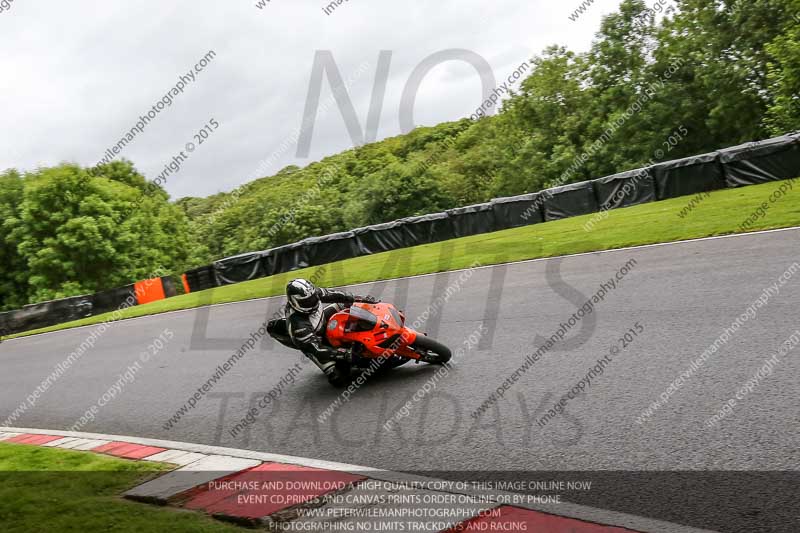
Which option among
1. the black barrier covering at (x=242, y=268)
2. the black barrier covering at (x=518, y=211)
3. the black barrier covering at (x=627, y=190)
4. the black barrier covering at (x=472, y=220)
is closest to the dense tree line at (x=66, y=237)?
the black barrier covering at (x=242, y=268)

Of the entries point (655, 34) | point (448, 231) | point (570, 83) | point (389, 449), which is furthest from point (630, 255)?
point (570, 83)

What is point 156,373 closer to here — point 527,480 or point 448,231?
point 527,480

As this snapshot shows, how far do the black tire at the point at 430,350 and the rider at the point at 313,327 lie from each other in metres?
0.78

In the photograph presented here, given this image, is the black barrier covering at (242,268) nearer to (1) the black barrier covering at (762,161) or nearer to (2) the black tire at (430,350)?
(1) the black barrier covering at (762,161)

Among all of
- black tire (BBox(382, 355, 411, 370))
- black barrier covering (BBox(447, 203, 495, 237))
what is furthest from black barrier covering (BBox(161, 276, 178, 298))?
black tire (BBox(382, 355, 411, 370))

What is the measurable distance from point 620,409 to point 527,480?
4.42 feet

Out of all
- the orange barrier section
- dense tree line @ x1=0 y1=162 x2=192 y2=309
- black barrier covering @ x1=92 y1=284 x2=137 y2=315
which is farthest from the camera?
dense tree line @ x1=0 y1=162 x2=192 y2=309

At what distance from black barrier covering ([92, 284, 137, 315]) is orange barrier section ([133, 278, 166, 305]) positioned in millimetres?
245

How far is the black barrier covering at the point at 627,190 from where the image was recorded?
24156 millimetres

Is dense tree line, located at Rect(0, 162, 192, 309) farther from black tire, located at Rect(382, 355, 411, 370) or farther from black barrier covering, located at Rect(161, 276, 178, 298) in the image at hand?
black tire, located at Rect(382, 355, 411, 370)

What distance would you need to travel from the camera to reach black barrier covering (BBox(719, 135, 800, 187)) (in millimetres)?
20562

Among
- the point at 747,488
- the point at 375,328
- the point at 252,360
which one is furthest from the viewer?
the point at 252,360

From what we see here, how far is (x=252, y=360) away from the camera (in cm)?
1040

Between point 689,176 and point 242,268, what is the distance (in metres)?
17.8
